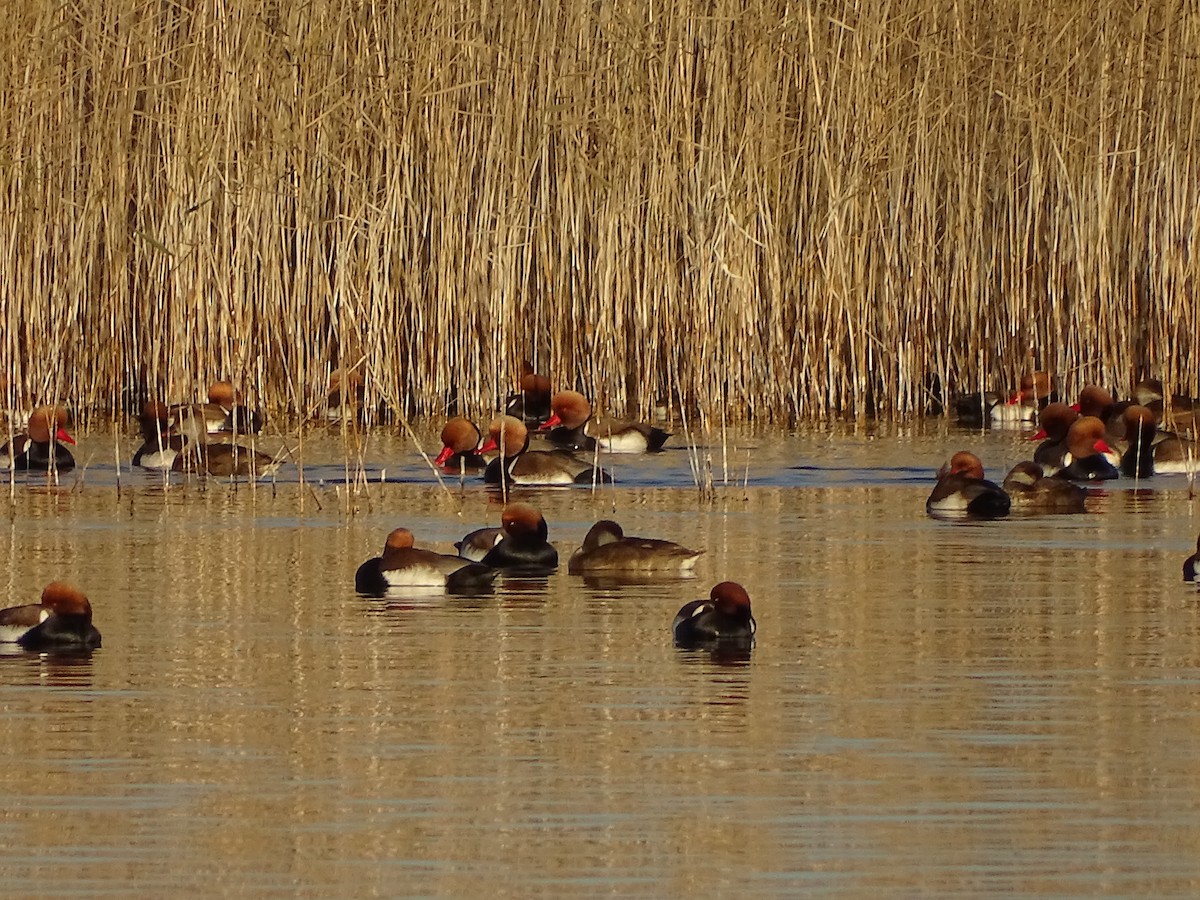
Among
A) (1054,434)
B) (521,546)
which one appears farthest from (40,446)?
(1054,434)

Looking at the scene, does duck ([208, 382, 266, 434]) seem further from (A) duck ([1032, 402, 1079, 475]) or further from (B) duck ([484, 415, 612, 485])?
(A) duck ([1032, 402, 1079, 475])

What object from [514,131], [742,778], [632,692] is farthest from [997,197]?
[742,778]

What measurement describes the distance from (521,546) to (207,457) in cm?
433

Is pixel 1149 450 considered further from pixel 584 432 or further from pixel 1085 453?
pixel 584 432

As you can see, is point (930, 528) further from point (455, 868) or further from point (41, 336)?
point (455, 868)

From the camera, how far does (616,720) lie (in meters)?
7.95

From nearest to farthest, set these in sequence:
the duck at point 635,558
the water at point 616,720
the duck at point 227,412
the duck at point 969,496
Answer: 1. the water at point 616,720
2. the duck at point 635,558
3. the duck at point 969,496
4. the duck at point 227,412

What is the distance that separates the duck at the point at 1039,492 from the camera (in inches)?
555

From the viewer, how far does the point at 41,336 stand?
1661cm

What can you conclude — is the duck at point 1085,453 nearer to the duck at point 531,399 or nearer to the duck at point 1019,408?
the duck at point 1019,408

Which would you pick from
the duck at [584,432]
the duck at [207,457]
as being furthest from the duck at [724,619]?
the duck at [584,432]

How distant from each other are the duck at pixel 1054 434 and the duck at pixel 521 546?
466 centimetres

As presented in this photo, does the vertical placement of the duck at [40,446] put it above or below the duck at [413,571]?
above

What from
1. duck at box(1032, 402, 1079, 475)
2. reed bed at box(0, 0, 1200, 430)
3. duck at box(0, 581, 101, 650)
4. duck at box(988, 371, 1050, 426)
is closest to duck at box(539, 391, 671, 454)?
reed bed at box(0, 0, 1200, 430)
